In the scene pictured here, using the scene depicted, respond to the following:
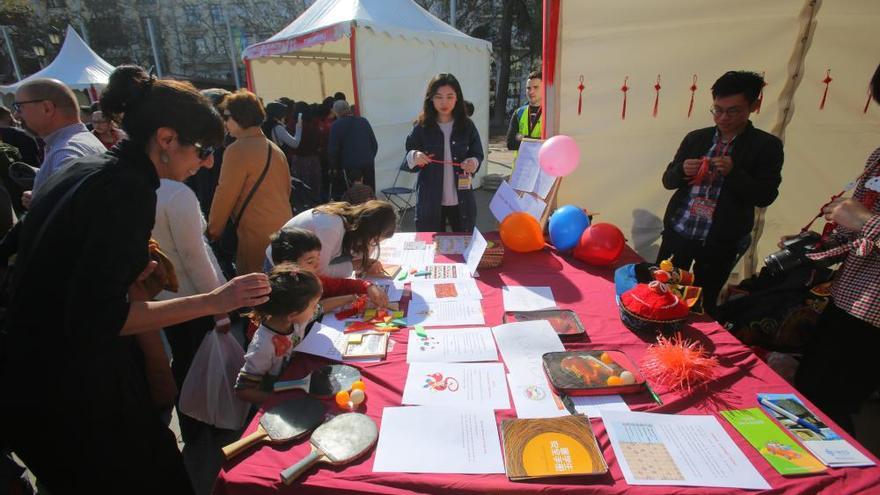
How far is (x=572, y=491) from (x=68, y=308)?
1.18 m

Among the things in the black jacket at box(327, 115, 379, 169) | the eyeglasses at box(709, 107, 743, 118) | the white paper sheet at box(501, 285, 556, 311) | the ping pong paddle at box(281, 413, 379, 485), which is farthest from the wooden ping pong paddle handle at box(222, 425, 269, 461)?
the black jacket at box(327, 115, 379, 169)

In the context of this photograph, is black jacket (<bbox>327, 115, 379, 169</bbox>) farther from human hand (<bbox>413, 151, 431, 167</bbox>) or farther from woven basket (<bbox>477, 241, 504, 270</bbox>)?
woven basket (<bbox>477, 241, 504, 270</bbox>)

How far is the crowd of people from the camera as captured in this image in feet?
3.07

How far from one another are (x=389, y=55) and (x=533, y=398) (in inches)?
201

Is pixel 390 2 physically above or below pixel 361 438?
above

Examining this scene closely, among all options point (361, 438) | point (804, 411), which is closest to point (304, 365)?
point (361, 438)

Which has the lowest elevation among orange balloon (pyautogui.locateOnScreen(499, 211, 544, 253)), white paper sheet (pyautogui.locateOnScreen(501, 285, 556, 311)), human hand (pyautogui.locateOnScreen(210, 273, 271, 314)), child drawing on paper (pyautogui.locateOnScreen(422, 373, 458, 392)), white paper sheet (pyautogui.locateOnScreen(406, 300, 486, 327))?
white paper sheet (pyautogui.locateOnScreen(501, 285, 556, 311))

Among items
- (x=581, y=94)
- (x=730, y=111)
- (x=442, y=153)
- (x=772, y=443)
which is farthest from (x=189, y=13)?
(x=772, y=443)

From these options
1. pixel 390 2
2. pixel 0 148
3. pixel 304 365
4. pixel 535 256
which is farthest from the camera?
pixel 390 2

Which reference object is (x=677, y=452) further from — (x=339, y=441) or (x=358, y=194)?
(x=358, y=194)

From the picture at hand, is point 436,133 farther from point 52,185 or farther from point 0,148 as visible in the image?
point 0,148

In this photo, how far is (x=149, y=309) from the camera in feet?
3.44

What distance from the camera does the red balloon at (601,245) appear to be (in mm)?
2104

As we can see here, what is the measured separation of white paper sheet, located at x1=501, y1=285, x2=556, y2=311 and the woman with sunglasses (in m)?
1.02
